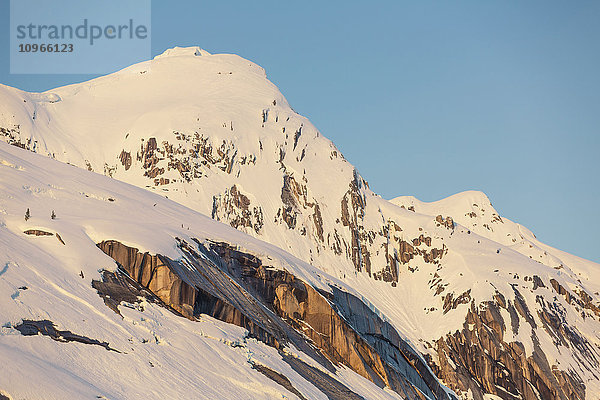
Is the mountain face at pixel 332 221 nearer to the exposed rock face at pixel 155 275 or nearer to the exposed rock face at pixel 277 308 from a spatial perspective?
the exposed rock face at pixel 277 308

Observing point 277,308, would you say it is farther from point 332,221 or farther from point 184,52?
point 184,52

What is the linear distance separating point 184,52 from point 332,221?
245ft

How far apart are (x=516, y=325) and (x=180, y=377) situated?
8946 cm

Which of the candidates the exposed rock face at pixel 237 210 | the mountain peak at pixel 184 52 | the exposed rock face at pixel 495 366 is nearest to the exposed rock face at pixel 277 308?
the exposed rock face at pixel 495 366

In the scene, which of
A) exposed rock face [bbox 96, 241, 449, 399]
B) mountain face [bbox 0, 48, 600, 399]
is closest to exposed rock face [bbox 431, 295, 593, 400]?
mountain face [bbox 0, 48, 600, 399]

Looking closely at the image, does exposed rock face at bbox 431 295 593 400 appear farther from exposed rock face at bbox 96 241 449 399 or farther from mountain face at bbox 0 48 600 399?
exposed rock face at bbox 96 241 449 399

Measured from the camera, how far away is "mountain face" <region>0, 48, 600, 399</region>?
10238 cm

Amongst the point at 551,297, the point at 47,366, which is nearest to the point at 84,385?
the point at 47,366

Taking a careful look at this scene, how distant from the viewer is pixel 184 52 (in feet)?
562

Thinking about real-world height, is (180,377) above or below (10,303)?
below

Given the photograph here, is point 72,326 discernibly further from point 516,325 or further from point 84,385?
point 516,325

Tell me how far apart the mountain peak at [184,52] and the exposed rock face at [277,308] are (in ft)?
413

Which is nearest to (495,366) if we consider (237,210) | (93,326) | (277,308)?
(237,210)

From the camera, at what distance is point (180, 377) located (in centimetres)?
2567
